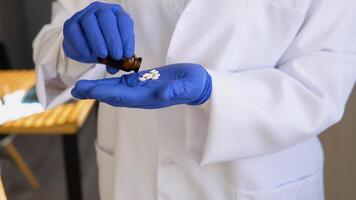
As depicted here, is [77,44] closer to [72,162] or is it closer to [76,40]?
[76,40]

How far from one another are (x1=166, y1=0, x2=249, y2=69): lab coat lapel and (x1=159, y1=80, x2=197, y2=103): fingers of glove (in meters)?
0.16

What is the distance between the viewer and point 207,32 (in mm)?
839

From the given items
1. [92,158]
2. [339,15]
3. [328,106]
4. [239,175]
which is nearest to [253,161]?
[239,175]

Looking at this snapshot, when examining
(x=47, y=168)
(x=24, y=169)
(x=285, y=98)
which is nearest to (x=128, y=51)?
(x=285, y=98)

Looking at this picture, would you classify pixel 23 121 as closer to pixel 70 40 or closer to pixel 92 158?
pixel 70 40

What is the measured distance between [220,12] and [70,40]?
0.25 metres

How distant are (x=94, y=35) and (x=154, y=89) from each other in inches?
6.6

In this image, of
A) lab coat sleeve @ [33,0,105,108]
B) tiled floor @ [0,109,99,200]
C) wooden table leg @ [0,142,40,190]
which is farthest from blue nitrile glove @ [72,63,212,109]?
wooden table leg @ [0,142,40,190]

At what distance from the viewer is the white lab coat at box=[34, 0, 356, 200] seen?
2.53 feet

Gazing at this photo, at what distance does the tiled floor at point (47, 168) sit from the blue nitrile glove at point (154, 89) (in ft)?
5.47

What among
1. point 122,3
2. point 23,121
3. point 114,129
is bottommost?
point 23,121

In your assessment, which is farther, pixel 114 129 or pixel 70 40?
pixel 114 129

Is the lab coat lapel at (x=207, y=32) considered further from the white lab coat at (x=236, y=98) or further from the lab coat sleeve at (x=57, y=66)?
the lab coat sleeve at (x=57, y=66)

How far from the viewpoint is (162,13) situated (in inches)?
35.3
